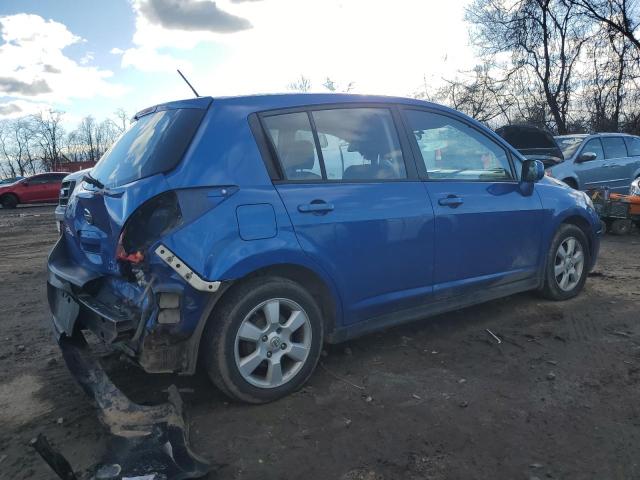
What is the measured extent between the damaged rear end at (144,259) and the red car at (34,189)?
22.6m

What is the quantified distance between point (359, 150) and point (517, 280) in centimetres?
196

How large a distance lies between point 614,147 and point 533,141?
193 centimetres

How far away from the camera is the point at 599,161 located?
1038 centimetres

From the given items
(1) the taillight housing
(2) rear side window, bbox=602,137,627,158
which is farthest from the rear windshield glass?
(2) rear side window, bbox=602,137,627,158

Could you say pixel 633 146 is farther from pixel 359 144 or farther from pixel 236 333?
pixel 236 333

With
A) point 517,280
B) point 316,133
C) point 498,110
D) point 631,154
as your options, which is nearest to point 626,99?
point 498,110

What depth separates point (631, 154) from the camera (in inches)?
440

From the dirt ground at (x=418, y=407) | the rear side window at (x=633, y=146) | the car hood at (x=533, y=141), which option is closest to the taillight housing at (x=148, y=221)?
the dirt ground at (x=418, y=407)

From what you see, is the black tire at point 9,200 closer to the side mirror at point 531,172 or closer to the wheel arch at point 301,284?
the wheel arch at point 301,284

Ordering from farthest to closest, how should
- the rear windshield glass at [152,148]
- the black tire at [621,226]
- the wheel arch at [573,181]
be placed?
the wheel arch at [573,181] < the black tire at [621,226] < the rear windshield glass at [152,148]

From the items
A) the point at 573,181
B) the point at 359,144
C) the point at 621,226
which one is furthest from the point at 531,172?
the point at 573,181

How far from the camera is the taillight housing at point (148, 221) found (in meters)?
2.81

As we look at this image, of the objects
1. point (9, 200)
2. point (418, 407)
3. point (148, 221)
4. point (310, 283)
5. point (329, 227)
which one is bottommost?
point (418, 407)

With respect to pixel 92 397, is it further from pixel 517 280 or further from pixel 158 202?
pixel 517 280
